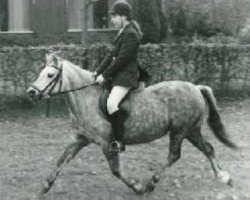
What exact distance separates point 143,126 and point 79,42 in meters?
14.3

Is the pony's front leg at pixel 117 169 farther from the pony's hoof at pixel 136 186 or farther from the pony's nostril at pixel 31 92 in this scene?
the pony's nostril at pixel 31 92

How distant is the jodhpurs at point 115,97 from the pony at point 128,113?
0.49 feet

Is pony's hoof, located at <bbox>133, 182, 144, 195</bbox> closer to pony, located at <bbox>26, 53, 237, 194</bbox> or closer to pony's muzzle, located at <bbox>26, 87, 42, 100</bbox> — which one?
pony, located at <bbox>26, 53, 237, 194</bbox>

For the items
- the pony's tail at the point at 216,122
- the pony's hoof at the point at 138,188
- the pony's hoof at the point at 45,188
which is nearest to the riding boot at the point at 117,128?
the pony's hoof at the point at 138,188

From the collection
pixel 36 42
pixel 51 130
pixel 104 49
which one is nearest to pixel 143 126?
pixel 51 130

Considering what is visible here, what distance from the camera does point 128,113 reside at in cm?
878

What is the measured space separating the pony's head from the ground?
1.36 metres

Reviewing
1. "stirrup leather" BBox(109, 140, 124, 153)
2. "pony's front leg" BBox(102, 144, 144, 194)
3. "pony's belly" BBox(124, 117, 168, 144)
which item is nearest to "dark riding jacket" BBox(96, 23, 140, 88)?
"pony's belly" BBox(124, 117, 168, 144)

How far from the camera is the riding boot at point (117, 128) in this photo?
867 cm

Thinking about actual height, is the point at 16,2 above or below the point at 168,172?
above

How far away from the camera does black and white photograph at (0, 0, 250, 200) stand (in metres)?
8.67

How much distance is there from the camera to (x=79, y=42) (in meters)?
A: 22.8

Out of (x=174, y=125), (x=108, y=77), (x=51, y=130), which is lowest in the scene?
(x=51, y=130)

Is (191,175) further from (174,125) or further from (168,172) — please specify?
(174,125)
